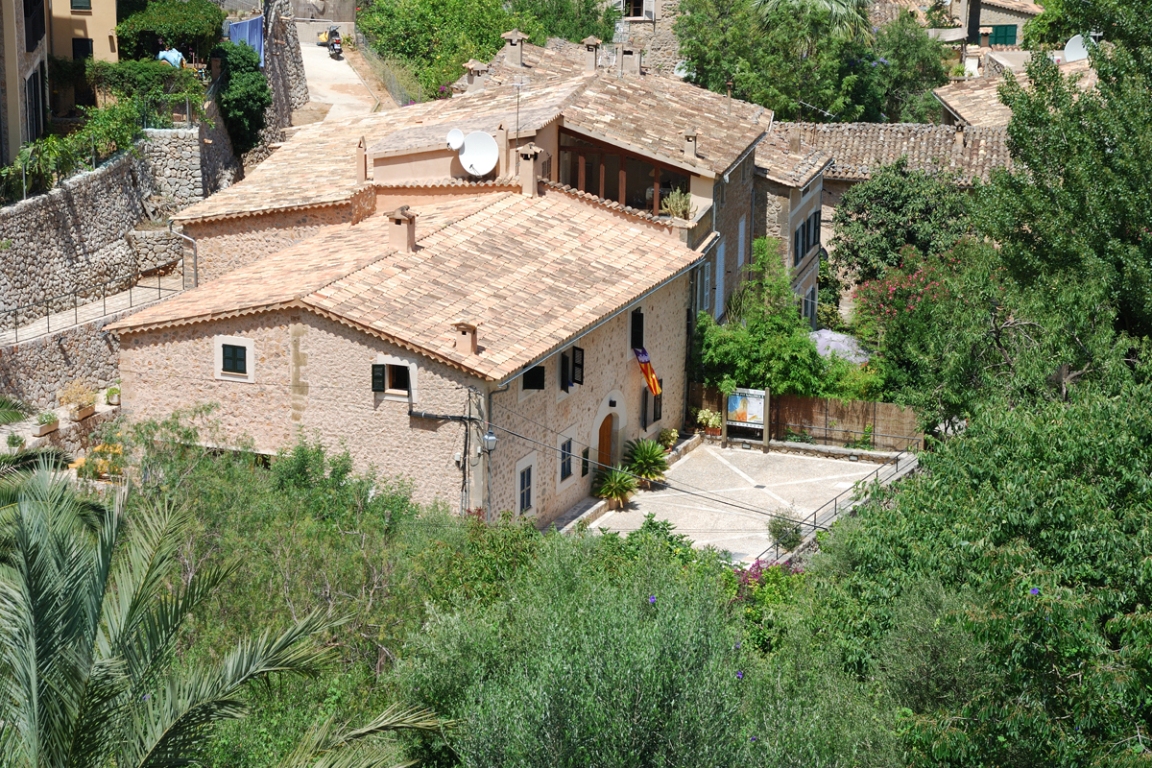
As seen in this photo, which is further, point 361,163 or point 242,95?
point 242,95

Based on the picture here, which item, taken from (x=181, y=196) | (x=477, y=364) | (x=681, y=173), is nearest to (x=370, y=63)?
(x=181, y=196)

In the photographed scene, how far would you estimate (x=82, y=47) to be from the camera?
137 feet

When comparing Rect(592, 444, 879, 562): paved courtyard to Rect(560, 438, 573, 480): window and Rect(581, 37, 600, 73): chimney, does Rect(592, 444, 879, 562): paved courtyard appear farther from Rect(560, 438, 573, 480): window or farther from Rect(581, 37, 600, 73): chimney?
Rect(581, 37, 600, 73): chimney

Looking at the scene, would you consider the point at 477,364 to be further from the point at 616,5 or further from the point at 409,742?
the point at 616,5

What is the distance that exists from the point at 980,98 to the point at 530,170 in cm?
2798

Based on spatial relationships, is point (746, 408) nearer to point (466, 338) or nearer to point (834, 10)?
point (466, 338)

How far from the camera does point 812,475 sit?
3297 centimetres

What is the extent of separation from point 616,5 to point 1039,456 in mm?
50154

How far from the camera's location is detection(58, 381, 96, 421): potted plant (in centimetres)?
3166

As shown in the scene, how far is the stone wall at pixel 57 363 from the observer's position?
31812 millimetres

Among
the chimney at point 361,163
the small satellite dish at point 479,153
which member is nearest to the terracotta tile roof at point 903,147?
the small satellite dish at point 479,153

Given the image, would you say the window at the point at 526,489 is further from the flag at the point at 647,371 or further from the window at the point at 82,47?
the window at the point at 82,47

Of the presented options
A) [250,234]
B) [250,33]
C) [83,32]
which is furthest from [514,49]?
[250,234]

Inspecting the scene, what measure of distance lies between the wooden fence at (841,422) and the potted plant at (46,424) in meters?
13.2
